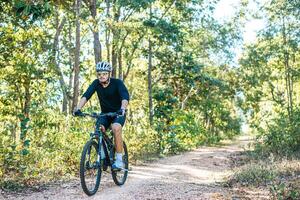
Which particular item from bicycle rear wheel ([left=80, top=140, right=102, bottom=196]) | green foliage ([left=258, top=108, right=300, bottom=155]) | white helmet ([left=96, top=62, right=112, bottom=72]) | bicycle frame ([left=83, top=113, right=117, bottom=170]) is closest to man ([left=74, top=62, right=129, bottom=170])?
white helmet ([left=96, top=62, right=112, bottom=72])

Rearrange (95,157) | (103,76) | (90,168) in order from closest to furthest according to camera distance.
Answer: (90,168)
(95,157)
(103,76)

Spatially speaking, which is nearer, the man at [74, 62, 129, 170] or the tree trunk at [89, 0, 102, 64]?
the man at [74, 62, 129, 170]

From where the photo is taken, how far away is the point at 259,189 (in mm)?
7590

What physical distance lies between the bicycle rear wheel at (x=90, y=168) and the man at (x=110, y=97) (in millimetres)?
455

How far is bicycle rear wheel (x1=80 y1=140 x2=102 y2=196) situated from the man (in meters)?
0.46

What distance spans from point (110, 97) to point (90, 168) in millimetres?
1500

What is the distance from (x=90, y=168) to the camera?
722 centimetres

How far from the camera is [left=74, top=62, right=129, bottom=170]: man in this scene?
766 cm

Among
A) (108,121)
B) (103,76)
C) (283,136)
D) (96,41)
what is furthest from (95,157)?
(283,136)

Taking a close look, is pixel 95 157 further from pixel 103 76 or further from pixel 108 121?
pixel 103 76

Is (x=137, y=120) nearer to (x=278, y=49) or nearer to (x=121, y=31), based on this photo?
(x=121, y=31)

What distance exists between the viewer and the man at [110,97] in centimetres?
766

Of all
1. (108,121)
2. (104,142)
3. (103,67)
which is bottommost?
(104,142)

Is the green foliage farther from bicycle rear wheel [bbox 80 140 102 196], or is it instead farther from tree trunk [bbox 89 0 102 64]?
bicycle rear wheel [bbox 80 140 102 196]
